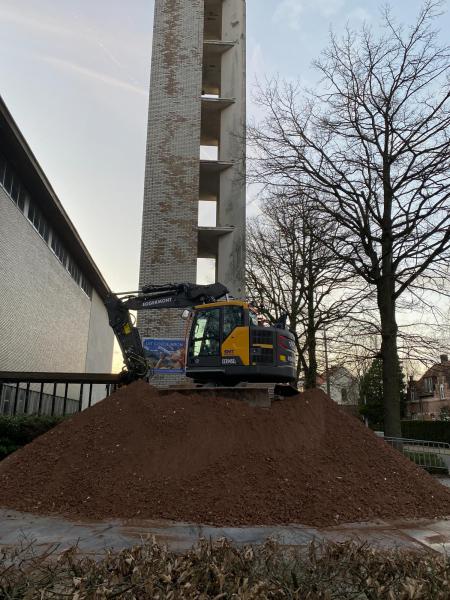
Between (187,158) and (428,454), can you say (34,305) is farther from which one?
(428,454)

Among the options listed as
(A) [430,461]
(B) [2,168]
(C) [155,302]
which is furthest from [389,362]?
(B) [2,168]

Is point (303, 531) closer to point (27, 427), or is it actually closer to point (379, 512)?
point (379, 512)

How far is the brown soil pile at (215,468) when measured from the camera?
7.21 meters

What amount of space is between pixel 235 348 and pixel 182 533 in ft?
16.6

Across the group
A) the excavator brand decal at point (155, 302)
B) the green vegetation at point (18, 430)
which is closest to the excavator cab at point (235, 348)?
the excavator brand decal at point (155, 302)

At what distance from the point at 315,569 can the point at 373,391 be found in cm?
5040

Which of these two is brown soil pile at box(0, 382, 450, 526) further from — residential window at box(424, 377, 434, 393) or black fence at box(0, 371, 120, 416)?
residential window at box(424, 377, 434, 393)

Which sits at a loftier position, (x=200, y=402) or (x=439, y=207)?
(x=439, y=207)

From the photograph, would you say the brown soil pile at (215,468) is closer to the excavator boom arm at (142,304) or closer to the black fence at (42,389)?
the excavator boom arm at (142,304)

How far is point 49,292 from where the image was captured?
1045 inches

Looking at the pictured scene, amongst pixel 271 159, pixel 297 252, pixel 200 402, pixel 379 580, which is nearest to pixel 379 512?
pixel 200 402

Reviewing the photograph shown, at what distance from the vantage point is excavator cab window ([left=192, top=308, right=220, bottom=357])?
11148mm

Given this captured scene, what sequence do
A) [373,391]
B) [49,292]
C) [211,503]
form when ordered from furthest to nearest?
[373,391]
[49,292]
[211,503]

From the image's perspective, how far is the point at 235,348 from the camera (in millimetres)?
10852
